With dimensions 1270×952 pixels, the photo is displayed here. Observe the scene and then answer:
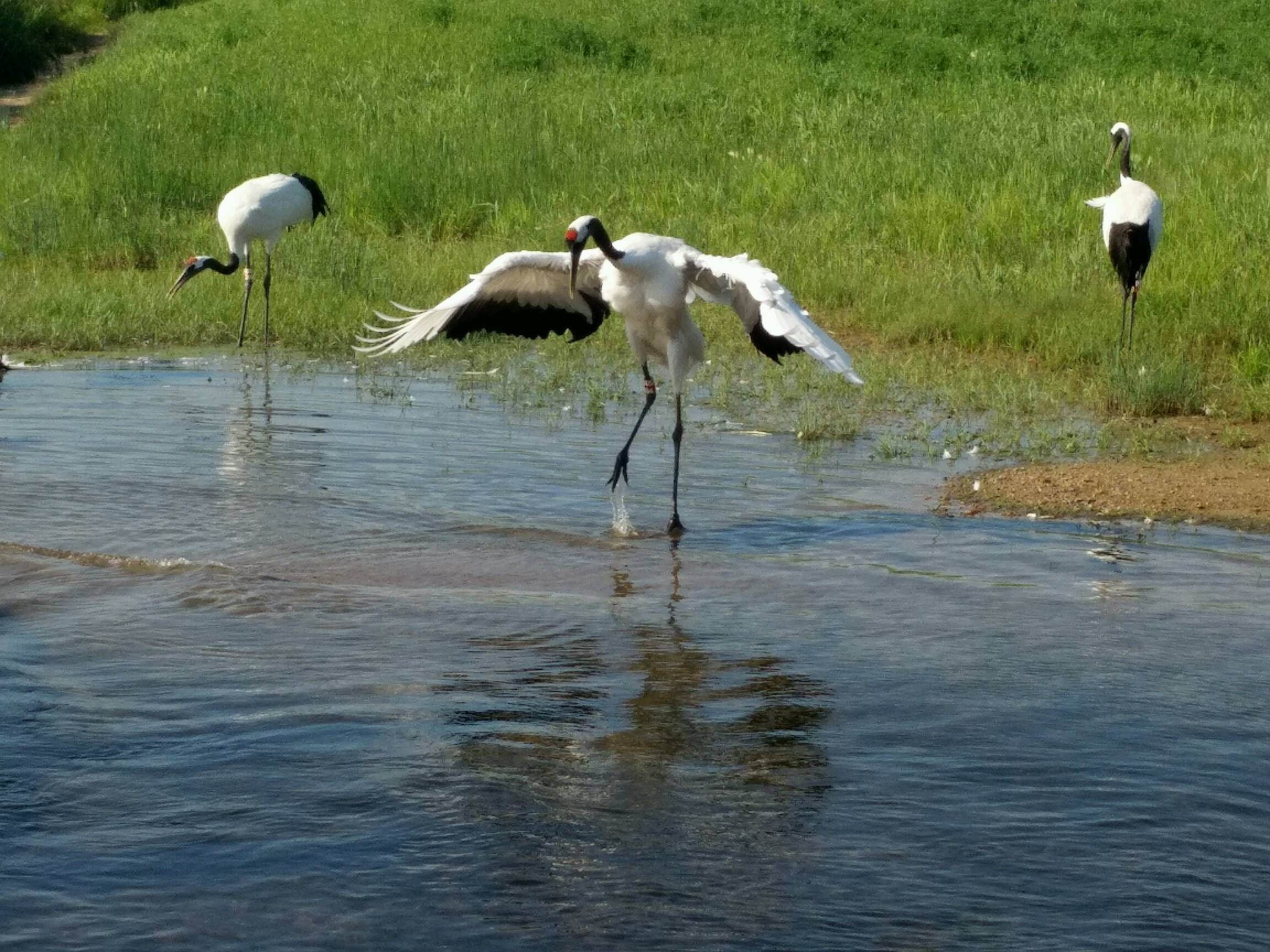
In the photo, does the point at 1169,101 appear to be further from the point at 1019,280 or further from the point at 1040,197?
the point at 1019,280

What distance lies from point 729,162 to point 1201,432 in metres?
6.44

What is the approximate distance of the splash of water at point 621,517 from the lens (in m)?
6.15

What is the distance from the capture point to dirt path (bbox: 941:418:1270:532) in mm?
6383

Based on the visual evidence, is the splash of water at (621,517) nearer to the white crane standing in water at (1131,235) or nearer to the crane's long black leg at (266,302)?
the white crane standing in water at (1131,235)

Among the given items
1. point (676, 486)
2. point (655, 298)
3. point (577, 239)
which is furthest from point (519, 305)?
point (676, 486)

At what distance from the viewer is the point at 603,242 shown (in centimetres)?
646

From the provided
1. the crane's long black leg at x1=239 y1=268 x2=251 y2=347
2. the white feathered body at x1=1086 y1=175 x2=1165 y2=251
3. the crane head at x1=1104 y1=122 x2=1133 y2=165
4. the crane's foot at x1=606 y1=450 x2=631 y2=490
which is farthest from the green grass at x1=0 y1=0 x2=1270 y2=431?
the crane's foot at x1=606 y1=450 x2=631 y2=490

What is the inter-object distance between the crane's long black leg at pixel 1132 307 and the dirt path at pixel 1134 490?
1744 mm

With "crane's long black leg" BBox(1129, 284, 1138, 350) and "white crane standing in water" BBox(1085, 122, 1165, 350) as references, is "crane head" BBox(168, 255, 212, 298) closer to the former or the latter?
"white crane standing in water" BBox(1085, 122, 1165, 350)

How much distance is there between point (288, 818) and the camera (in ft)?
11.1

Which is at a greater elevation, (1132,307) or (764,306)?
(1132,307)

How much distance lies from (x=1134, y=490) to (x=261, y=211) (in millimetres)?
6585

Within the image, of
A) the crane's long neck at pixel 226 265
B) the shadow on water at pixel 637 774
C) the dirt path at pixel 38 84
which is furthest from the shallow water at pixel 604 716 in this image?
the dirt path at pixel 38 84

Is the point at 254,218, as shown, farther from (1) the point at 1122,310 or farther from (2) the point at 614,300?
(1) the point at 1122,310
